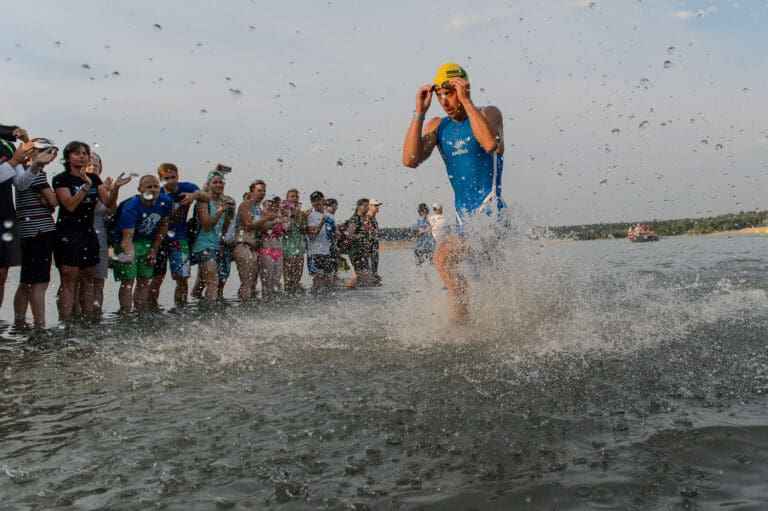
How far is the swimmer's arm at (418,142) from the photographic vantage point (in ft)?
18.0

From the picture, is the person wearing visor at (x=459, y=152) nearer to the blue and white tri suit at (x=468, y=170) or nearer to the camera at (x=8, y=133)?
the blue and white tri suit at (x=468, y=170)

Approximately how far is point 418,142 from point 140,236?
5050 millimetres

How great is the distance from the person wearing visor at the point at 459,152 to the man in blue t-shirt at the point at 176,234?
186 inches

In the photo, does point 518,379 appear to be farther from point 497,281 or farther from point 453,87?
point 453,87

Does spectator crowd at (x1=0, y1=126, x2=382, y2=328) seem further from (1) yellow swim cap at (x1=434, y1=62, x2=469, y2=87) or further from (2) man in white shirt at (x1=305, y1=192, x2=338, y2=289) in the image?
(1) yellow swim cap at (x1=434, y1=62, x2=469, y2=87)

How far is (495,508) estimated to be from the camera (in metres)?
2.00

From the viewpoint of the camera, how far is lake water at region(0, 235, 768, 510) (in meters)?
2.15

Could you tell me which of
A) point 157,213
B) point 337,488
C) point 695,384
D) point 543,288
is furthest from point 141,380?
point 157,213

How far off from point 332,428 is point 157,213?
6755 millimetres

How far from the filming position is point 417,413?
295cm

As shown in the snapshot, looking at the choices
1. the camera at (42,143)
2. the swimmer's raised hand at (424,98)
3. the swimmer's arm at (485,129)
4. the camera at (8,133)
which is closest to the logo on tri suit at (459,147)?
the swimmer's arm at (485,129)

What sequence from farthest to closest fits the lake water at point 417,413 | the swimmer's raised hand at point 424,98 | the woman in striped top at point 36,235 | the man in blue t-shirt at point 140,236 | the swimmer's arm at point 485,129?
the man in blue t-shirt at point 140,236 → the woman in striped top at point 36,235 → the swimmer's raised hand at point 424,98 → the swimmer's arm at point 485,129 → the lake water at point 417,413

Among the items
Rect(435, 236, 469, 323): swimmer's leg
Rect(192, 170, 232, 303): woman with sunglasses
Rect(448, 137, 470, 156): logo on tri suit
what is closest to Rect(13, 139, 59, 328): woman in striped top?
Rect(192, 170, 232, 303): woman with sunglasses

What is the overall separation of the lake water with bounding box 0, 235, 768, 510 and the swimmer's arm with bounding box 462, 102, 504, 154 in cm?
94
